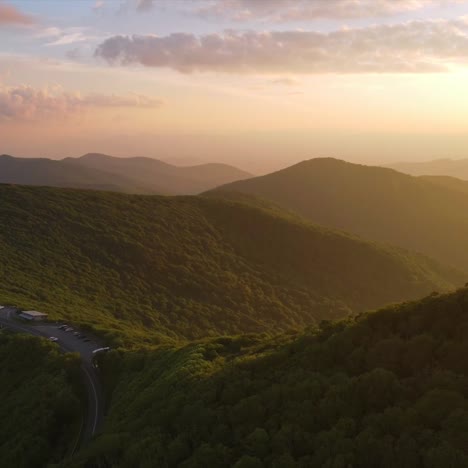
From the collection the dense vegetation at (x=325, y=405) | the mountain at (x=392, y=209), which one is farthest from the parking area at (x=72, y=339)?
the mountain at (x=392, y=209)

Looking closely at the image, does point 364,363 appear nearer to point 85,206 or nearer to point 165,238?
point 165,238

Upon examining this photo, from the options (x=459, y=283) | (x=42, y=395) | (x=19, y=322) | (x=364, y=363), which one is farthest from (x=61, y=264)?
(x=459, y=283)

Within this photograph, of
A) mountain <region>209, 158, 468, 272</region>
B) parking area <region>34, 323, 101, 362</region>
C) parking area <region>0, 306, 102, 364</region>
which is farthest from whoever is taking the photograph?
mountain <region>209, 158, 468, 272</region>

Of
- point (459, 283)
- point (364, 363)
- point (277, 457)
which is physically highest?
point (364, 363)

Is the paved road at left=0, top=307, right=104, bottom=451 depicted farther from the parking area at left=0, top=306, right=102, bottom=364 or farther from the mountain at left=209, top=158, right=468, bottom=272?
the mountain at left=209, top=158, right=468, bottom=272

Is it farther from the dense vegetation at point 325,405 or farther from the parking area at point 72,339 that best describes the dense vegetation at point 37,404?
the dense vegetation at point 325,405

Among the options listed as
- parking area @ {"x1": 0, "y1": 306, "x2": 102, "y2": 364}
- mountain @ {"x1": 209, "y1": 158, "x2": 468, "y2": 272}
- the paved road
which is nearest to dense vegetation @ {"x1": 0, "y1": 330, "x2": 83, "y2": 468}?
the paved road

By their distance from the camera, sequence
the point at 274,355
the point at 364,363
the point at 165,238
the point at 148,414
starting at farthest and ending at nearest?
the point at 165,238
the point at 274,355
the point at 148,414
the point at 364,363
